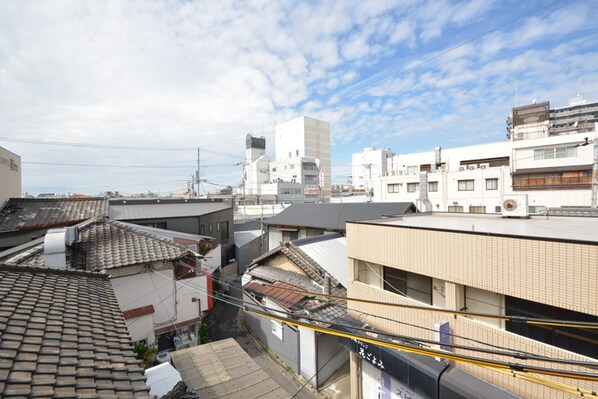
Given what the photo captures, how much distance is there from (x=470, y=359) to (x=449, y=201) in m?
41.1

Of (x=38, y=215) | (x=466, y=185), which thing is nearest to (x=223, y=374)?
(x=38, y=215)

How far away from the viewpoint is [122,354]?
449 cm

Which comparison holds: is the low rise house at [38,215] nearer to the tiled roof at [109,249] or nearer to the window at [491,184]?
the tiled roof at [109,249]

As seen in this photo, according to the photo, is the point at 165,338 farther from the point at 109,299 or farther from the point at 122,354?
the point at 122,354

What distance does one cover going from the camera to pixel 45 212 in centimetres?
2038

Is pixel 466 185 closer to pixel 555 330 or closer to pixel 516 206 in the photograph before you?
pixel 516 206

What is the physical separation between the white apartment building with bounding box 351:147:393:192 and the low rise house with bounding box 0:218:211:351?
79.6 m

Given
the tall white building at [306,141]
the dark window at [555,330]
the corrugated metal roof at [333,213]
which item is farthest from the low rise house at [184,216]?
the tall white building at [306,141]

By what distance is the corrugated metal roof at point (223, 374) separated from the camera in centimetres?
805

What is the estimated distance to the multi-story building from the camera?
69000mm

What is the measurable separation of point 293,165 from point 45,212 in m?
58.2

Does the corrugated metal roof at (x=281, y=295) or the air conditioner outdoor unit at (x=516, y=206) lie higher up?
the air conditioner outdoor unit at (x=516, y=206)

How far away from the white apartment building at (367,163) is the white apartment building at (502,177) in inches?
1682

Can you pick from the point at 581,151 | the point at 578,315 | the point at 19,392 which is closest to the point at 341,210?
the point at 578,315
